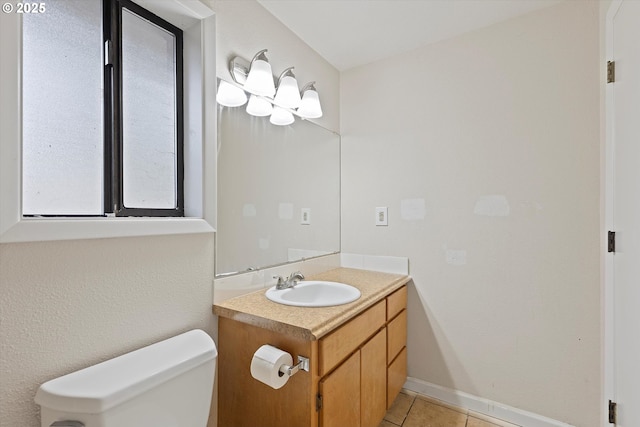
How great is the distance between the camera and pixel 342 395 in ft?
4.07

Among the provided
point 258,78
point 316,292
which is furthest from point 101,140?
point 316,292

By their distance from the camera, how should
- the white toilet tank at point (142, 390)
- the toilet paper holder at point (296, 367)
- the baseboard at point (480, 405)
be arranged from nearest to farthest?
the white toilet tank at point (142, 390), the toilet paper holder at point (296, 367), the baseboard at point (480, 405)

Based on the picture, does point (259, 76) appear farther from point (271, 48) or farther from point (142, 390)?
point (142, 390)

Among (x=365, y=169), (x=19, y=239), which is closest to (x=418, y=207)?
(x=365, y=169)

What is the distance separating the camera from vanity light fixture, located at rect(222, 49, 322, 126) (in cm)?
143

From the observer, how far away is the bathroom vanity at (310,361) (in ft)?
3.64

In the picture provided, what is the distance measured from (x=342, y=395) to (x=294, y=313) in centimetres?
41

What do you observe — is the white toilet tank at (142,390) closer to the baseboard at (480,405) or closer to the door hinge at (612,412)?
the baseboard at (480,405)

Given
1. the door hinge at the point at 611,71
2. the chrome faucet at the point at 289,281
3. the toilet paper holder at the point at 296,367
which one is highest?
the door hinge at the point at 611,71

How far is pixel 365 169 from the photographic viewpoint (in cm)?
217

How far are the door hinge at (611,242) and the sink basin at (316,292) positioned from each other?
114 centimetres

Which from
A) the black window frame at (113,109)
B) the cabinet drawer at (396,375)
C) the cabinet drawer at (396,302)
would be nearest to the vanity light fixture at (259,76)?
the black window frame at (113,109)

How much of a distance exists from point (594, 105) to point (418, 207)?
1.01 meters

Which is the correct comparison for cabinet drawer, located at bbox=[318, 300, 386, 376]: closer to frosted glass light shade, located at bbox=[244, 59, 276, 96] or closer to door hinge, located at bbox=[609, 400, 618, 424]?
door hinge, located at bbox=[609, 400, 618, 424]
